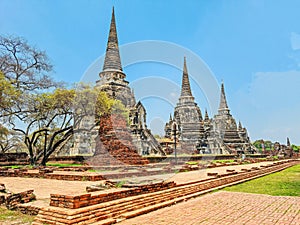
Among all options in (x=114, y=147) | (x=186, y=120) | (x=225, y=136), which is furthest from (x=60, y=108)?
(x=225, y=136)

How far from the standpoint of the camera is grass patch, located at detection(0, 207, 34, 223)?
566 cm

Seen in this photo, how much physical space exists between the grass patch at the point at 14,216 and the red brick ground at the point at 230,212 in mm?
1913

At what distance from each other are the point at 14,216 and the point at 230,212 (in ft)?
15.6

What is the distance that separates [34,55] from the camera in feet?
76.6

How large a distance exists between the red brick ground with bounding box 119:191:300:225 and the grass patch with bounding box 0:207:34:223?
1.91 meters

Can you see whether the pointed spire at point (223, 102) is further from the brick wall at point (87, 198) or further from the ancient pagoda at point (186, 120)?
the brick wall at point (87, 198)

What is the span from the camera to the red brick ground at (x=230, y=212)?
18.9ft

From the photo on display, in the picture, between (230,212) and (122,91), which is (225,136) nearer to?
(122,91)

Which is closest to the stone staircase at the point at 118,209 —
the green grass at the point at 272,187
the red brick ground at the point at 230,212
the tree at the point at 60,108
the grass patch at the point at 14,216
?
the red brick ground at the point at 230,212

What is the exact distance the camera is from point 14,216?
19.5ft

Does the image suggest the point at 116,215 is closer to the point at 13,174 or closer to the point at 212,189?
the point at 212,189

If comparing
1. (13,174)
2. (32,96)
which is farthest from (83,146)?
(13,174)

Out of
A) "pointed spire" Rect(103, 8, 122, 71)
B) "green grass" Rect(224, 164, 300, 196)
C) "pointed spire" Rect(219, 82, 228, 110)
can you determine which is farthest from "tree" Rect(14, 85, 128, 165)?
"pointed spire" Rect(219, 82, 228, 110)

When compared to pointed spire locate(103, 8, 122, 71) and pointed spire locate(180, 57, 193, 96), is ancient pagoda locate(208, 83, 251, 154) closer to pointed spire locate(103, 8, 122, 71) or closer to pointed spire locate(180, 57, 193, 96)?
pointed spire locate(180, 57, 193, 96)
